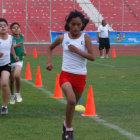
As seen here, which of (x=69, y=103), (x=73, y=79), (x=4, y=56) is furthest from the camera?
(x=4, y=56)

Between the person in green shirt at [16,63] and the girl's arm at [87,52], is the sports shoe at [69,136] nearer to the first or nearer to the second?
the girl's arm at [87,52]

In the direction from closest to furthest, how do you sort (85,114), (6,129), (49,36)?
(6,129)
(85,114)
(49,36)

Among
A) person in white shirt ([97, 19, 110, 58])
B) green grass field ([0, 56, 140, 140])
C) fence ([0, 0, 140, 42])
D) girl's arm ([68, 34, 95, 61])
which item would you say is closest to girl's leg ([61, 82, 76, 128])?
green grass field ([0, 56, 140, 140])

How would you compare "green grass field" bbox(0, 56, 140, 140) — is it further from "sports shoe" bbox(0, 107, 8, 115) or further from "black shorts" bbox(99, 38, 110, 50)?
"black shorts" bbox(99, 38, 110, 50)

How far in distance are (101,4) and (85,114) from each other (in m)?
33.7

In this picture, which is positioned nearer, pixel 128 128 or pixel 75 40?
pixel 75 40

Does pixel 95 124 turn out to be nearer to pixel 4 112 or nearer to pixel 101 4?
pixel 4 112

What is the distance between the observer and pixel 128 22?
1640 inches

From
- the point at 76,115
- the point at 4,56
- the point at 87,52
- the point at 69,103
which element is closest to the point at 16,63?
the point at 4,56

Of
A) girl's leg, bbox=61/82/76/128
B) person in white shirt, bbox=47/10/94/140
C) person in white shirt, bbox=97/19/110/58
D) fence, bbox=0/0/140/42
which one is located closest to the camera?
girl's leg, bbox=61/82/76/128

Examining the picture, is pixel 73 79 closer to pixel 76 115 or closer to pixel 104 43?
pixel 76 115

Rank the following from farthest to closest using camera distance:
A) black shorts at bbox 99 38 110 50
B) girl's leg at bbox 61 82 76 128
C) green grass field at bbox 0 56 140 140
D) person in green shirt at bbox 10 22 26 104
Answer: black shorts at bbox 99 38 110 50
person in green shirt at bbox 10 22 26 104
green grass field at bbox 0 56 140 140
girl's leg at bbox 61 82 76 128

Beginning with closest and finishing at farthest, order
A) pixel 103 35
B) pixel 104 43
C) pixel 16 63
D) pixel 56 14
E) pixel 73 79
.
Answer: pixel 73 79
pixel 16 63
pixel 104 43
pixel 103 35
pixel 56 14

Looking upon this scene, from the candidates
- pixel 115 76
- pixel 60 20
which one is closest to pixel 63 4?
pixel 60 20
